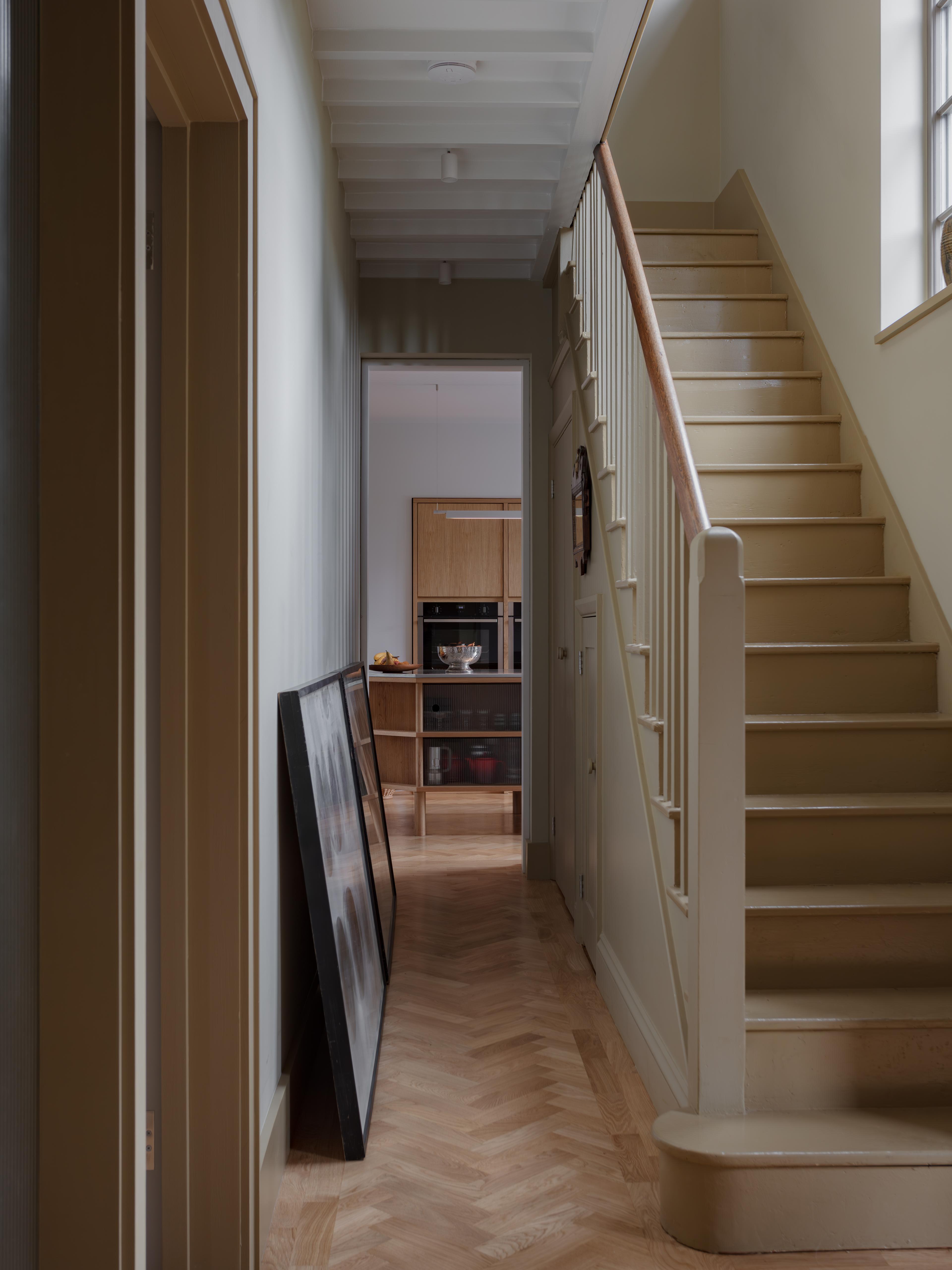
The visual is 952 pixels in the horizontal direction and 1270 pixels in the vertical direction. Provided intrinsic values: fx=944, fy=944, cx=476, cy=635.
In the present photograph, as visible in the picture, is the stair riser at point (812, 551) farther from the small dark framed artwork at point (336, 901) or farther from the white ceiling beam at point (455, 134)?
the white ceiling beam at point (455, 134)

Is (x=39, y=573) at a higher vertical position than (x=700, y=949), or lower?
higher

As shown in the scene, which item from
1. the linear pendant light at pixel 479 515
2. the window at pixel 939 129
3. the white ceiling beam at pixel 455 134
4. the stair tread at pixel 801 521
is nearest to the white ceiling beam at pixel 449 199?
the white ceiling beam at pixel 455 134

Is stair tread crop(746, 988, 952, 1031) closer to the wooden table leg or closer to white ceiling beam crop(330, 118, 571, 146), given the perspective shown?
white ceiling beam crop(330, 118, 571, 146)

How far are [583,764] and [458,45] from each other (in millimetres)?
2462

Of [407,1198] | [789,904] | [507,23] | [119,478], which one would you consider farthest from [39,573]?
[507,23]

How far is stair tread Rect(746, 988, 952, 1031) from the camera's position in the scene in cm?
196

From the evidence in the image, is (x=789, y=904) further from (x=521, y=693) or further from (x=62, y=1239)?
(x=521, y=693)

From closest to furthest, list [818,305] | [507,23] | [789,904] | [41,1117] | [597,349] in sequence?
[41,1117] < [789,904] < [507,23] < [597,349] < [818,305]

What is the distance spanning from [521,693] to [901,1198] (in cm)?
372

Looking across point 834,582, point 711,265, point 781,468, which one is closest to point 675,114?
point 711,265

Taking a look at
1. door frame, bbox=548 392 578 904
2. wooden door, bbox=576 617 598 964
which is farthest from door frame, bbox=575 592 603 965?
door frame, bbox=548 392 578 904

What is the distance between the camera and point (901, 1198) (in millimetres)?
1795

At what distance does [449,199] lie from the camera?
394 centimetres

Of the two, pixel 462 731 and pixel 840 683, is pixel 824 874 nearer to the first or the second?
pixel 840 683
